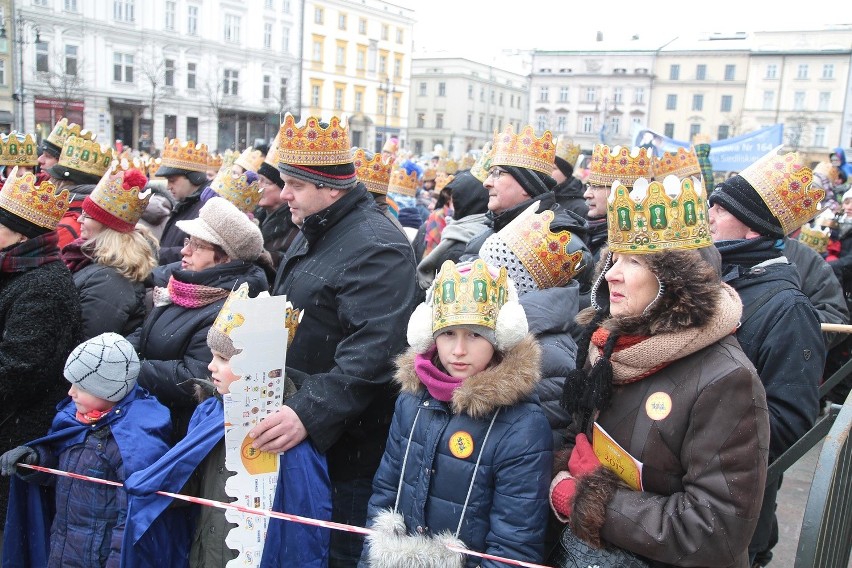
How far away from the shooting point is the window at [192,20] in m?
46.7

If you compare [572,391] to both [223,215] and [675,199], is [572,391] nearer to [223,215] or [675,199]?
[675,199]

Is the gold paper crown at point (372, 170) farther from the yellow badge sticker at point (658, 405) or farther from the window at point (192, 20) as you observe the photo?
the window at point (192, 20)

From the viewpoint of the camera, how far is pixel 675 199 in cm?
246

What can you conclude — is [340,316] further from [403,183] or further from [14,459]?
[403,183]

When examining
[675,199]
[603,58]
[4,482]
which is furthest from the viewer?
[603,58]

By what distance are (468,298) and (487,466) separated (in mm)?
633

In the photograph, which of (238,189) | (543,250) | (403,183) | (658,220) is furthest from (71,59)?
(658,220)

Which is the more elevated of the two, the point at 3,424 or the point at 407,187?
the point at 407,187

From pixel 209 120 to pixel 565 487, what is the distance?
5048 centimetres

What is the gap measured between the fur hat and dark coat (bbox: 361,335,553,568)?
1740 millimetres

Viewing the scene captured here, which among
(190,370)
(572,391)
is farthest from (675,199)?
(190,370)

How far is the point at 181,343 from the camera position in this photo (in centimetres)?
358

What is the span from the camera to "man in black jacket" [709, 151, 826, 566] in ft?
9.35

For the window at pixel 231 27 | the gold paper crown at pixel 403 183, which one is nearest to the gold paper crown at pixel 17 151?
the gold paper crown at pixel 403 183
